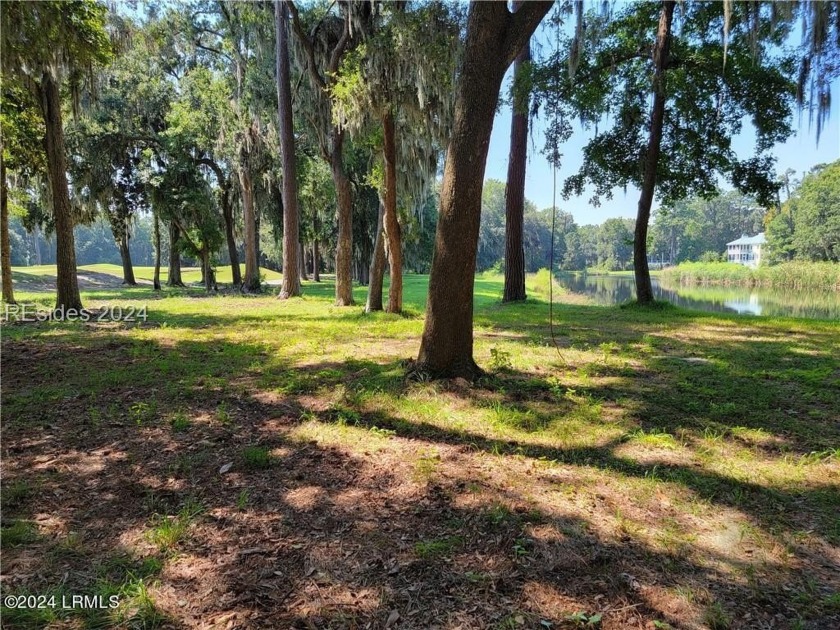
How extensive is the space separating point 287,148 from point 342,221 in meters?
4.13

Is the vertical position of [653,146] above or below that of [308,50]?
below

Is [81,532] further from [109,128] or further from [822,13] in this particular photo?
[109,128]

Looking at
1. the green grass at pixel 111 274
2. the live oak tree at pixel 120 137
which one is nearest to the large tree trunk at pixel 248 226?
the live oak tree at pixel 120 137

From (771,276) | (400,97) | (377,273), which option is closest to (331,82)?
(400,97)

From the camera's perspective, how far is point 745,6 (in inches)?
350

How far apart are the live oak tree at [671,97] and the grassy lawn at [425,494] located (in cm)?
798

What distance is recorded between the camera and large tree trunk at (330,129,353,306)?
464 inches

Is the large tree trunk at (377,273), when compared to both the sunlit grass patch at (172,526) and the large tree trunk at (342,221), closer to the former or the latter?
the large tree trunk at (342,221)

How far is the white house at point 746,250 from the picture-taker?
65700 millimetres

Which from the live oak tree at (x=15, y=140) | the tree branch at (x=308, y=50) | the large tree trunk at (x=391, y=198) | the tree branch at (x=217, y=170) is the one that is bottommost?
the large tree trunk at (x=391, y=198)

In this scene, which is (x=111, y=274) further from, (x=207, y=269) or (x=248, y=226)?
(x=248, y=226)

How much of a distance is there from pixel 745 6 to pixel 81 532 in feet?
41.4

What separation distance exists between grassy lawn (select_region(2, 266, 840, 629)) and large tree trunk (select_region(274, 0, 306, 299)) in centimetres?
951

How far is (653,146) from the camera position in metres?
11.2
